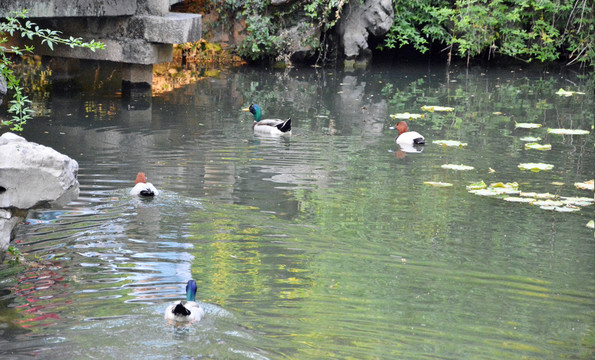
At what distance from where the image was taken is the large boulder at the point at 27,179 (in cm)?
517

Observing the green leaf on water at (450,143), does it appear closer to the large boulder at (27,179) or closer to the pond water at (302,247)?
the pond water at (302,247)

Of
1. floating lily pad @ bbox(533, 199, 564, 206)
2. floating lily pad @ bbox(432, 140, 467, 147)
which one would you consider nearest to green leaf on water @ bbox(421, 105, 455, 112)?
floating lily pad @ bbox(432, 140, 467, 147)

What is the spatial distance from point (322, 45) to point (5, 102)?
355 inches

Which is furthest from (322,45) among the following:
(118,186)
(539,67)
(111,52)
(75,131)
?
(118,186)

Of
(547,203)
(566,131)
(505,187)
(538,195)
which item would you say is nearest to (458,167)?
(505,187)

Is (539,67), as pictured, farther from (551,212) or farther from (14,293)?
(14,293)

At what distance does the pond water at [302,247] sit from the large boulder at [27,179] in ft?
2.10

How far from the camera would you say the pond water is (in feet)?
16.2

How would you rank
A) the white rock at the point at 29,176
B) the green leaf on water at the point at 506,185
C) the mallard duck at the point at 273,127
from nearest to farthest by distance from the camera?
the white rock at the point at 29,176, the green leaf on water at the point at 506,185, the mallard duck at the point at 273,127

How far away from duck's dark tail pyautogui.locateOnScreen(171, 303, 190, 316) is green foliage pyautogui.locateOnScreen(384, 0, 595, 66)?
16.0 meters

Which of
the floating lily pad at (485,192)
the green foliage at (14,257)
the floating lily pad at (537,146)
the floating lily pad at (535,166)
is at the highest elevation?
the floating lily pad at (537,146)

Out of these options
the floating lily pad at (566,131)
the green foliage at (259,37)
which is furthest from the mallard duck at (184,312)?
the green foliage at (259,37)

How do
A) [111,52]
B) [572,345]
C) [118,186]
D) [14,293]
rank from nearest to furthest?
[572,345] < [14,293] < [118,186] < [111,52]

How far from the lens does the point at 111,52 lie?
14.1 metres
